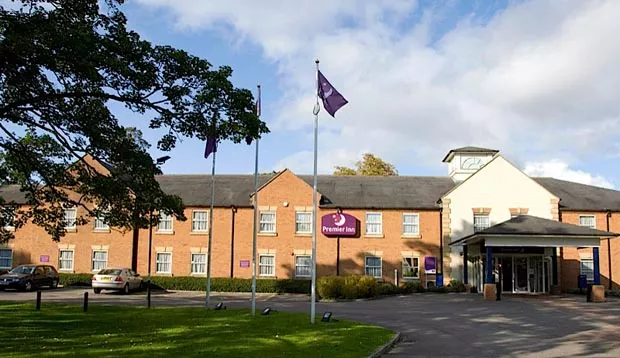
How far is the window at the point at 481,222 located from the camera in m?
38.4

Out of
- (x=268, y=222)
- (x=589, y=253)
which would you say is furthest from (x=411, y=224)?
(x=589, y=253)

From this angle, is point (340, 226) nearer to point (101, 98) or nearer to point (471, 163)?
point (471, 163)

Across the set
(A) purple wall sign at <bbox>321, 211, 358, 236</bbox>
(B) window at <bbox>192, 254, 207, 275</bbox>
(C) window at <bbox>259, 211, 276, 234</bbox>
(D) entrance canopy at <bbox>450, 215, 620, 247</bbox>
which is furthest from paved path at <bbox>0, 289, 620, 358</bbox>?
(B) window at <bbox>192, 254, 207, 275</bbox>

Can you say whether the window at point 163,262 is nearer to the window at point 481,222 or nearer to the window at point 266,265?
the window at point 266,265

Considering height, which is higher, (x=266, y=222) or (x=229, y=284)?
(x=266, y=222)

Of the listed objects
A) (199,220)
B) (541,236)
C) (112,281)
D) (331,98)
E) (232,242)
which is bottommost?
(112,281)

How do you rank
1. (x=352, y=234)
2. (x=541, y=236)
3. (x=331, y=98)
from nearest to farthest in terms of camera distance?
(x=331, y=98) → (x=541, y=236) → (x=352, y=234)

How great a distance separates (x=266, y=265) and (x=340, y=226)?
5.41 metres

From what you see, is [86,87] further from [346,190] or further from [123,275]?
[346,190]

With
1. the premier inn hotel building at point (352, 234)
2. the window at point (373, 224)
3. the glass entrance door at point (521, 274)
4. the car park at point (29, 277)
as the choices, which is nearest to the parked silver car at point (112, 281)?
the car park at point (29, 277)

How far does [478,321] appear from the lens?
20.4 m

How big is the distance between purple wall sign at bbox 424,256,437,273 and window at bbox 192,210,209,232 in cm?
1425

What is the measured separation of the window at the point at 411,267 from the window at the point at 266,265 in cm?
834

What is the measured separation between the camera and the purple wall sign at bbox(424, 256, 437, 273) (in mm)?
37969
